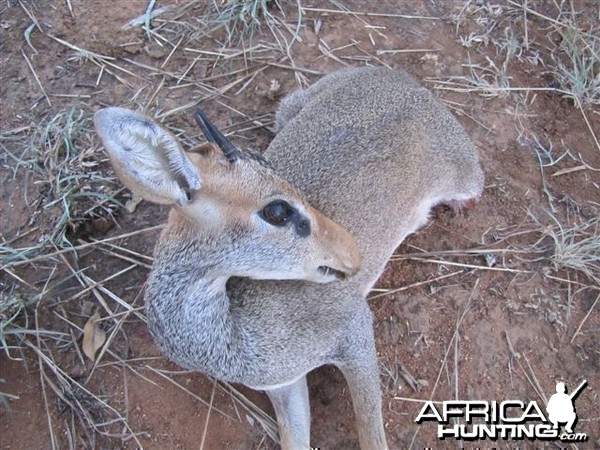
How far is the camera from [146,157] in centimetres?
190

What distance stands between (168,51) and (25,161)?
1.13m

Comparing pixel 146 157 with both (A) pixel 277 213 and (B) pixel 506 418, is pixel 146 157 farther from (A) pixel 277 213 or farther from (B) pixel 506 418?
(B) pixel 506 418

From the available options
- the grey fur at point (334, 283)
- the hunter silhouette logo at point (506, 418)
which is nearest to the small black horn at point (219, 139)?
the grey fur at point (334, 283)

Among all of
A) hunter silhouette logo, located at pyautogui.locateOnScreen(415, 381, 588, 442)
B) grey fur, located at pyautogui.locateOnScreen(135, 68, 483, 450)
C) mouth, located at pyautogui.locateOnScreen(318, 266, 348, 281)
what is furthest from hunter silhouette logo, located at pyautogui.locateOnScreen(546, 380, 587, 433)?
mouth, located at pyautogui.locateOnScreen(318, 266, 348, 281)

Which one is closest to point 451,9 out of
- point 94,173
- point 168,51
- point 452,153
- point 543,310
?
point 452,153

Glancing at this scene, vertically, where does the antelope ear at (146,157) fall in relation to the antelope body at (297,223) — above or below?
above

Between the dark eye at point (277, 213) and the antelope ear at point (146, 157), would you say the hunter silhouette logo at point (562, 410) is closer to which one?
the dark eye at point (277, 213)

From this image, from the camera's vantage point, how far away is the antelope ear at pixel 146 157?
182cm

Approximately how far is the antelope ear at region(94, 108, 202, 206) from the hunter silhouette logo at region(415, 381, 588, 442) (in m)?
1.63

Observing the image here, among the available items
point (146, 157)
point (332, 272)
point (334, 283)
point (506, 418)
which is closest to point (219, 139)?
point (146, 157)

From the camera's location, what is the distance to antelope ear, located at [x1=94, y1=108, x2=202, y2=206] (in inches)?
71.7

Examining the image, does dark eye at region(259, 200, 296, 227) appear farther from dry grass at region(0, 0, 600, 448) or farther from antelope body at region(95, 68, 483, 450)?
dry grass at region(0, 0, 600, 448)

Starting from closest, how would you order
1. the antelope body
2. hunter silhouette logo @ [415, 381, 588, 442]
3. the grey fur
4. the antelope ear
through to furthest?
1. the antelope ear
2. the antelope body
3. the grey fur
4. hunter silhouette logo @ [415, 381, 588, 442]

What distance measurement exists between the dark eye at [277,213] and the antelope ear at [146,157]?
0.25 m
